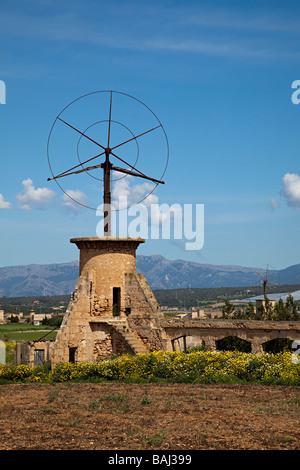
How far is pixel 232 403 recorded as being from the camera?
15.7 metres

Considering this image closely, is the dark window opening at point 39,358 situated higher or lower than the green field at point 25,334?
higher

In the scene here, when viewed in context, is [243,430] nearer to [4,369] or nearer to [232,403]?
[232,403]

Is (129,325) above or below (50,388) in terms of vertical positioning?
above

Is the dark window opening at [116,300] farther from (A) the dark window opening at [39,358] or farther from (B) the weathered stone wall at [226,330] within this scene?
(A) the dark window opening at [39,358]

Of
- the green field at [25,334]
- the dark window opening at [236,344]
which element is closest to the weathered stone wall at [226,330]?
the dark window opening at [236,344]

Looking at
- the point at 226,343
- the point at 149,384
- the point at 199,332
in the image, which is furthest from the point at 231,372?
the point at 226,343

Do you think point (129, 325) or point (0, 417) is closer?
point (0, 417)

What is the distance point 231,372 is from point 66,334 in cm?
754

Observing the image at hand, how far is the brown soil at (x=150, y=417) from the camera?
11.9 meters

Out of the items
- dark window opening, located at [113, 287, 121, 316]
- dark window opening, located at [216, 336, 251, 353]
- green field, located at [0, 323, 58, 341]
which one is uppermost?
dark window opening, located at [113, 287, 121, 316]

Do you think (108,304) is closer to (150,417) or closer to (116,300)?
(116,300)

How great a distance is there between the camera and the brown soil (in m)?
11.9

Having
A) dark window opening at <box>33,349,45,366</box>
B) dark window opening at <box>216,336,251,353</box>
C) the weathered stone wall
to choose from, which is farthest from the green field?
the weathered stone wall

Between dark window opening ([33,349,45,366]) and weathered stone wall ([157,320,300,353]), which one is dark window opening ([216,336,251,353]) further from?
dark window opening ([33,349,45,366])
